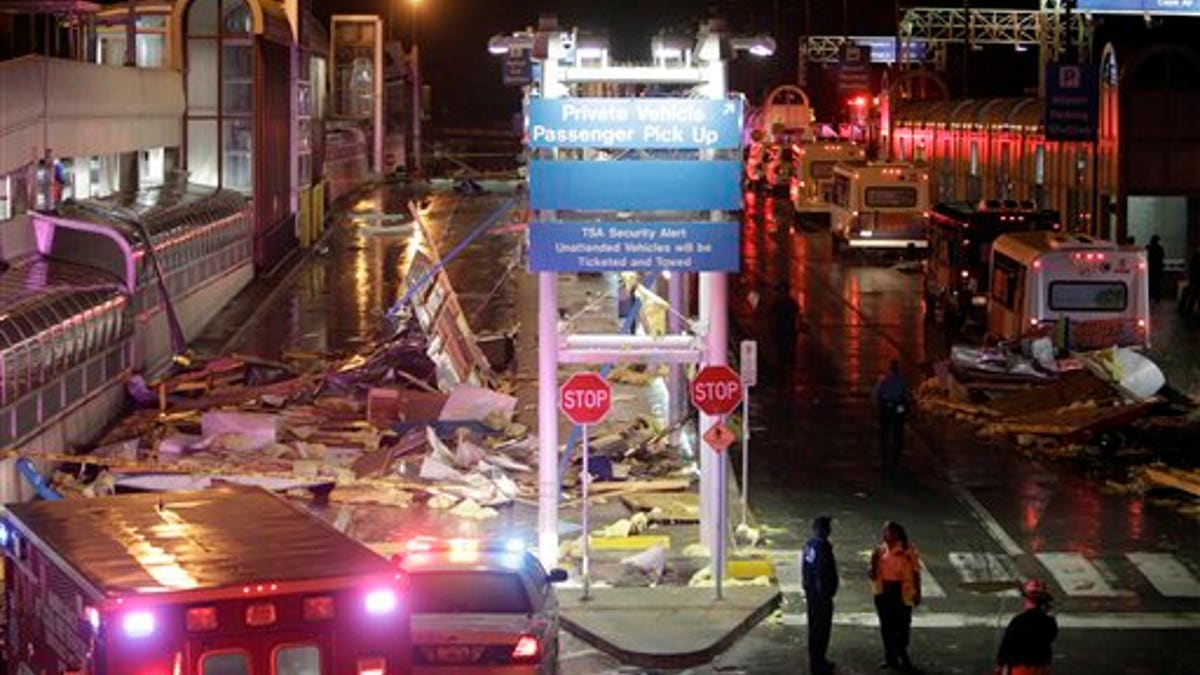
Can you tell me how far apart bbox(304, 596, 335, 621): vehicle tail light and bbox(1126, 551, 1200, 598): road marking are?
12.1 meters

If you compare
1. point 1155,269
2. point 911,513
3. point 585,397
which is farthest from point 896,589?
point 1155,269

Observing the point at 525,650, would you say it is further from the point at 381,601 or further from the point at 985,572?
the point at 985,572

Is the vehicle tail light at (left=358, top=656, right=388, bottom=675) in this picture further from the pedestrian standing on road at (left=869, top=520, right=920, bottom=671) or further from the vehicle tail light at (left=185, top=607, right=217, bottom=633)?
the pedestrian standing on road at (left=869, top=520, right=920, bottom=671)

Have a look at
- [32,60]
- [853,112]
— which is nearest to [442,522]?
[32,60]

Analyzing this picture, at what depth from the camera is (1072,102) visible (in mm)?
51469

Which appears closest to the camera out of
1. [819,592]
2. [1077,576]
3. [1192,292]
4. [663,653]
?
[819,592]

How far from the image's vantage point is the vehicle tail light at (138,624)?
1193 centimetres

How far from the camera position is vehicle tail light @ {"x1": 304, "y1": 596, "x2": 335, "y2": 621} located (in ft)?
40.8

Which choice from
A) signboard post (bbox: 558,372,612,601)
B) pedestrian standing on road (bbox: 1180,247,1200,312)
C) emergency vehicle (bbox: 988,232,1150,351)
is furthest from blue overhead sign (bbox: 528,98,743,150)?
pedestrian standing on road (bbox: 1180,247,1200,312)

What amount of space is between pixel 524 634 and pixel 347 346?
2578cm

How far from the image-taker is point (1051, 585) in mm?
22578

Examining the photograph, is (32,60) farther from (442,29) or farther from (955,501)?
(442,29)

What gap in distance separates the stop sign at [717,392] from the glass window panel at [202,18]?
32.6 m

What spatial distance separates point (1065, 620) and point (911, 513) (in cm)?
543
